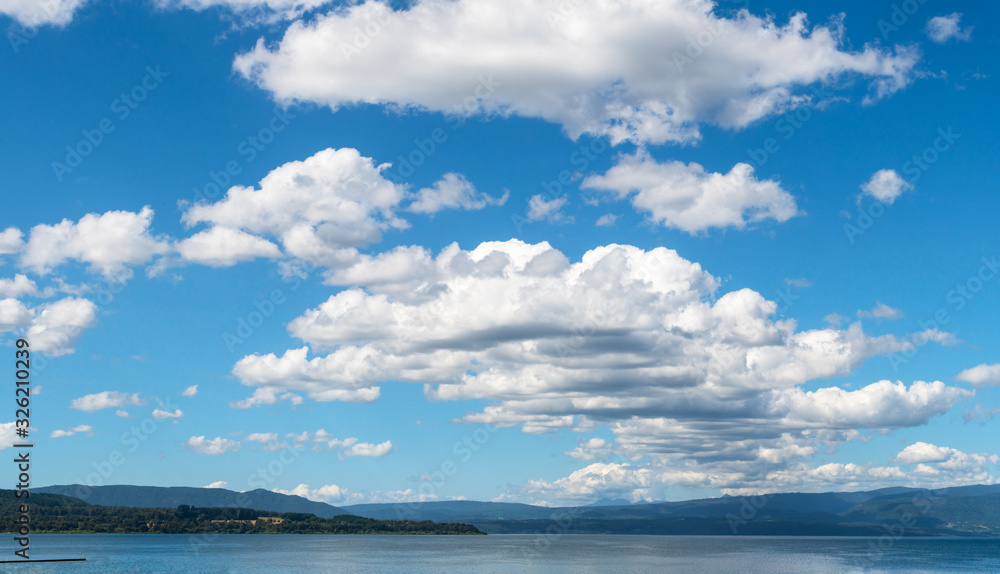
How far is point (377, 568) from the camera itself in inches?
6890

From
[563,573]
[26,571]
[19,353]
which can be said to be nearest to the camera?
[19,353]

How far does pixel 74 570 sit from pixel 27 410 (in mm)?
114572

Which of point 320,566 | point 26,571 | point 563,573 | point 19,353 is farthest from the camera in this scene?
point 320,566

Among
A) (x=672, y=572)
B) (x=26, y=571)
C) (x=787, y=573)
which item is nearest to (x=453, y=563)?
(x=672, y=572)

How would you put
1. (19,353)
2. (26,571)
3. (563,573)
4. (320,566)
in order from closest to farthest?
(19,353) → (26,571) → (563,573) → (320,566)

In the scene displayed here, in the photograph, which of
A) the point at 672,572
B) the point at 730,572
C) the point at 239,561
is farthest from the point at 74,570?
the point at 730,572

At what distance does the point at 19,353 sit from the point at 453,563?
15392 centimetres

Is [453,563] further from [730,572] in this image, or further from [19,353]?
[19,353]

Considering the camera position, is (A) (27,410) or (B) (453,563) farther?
(B) (453,563)

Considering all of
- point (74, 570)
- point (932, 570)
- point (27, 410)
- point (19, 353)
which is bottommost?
point (932, 570)

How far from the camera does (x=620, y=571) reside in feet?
580

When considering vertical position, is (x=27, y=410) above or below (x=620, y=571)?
above

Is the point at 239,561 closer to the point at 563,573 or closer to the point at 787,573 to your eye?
the point at 563,573

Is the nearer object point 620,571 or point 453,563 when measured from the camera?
point 620,571
